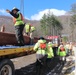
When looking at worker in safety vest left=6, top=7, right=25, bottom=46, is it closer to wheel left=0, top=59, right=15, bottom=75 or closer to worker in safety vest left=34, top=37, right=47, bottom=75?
worker in safety vest left=34, top=37, right=47, bottom=75

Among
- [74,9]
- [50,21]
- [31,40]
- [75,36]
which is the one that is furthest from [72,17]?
[31,40]

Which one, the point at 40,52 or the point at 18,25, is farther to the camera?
the point at 40,52

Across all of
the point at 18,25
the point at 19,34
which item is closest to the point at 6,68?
the point at 19,34

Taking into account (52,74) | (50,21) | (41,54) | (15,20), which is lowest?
(52,74)

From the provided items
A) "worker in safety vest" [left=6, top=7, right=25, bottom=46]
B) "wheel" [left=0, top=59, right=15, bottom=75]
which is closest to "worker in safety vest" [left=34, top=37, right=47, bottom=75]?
"worker in safety vest" [left=6, top=7, right=25, bottom=46]

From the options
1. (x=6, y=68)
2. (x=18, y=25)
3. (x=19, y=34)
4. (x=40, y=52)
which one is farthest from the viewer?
(x=40, y=52)

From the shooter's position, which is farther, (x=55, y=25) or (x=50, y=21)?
(x=55, y=25)

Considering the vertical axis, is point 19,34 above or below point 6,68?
above

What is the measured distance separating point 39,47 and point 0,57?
2701mm

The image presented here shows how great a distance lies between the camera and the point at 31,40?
43.3ft

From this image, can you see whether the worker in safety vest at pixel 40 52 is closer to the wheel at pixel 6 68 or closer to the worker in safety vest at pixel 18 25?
the worker in safety vest at pixel 18 25

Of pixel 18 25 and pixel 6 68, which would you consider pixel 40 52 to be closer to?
pixel 18 25

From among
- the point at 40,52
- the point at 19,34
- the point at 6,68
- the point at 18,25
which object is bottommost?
the point at 6,68

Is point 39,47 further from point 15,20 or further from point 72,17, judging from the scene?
point 72,17
